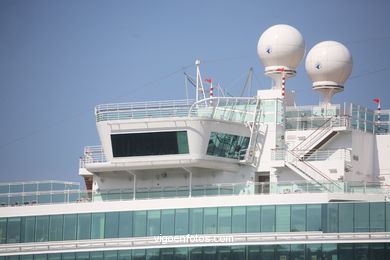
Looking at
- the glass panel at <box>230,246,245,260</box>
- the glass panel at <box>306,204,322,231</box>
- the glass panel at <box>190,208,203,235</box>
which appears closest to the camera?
the glass panel at <box>306,204,322,231</box>

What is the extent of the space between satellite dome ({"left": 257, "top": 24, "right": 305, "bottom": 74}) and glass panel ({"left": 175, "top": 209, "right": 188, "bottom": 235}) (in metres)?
16.3

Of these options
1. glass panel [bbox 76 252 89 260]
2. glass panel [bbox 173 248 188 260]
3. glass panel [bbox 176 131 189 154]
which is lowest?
glass panel [bbox 76 252 89 260]

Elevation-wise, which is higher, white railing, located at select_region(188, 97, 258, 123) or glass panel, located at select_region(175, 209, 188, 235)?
white railing, located at select_region(188, 97, 258, 123)

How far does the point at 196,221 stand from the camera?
296ft

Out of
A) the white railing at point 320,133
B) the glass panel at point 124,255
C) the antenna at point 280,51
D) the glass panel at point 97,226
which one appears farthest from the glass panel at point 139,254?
the antenna at point 280,51

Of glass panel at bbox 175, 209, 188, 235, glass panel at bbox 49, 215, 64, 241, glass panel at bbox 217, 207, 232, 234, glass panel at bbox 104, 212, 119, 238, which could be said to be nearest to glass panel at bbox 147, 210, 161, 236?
glass panel at bbox 175, 209, 188, 235

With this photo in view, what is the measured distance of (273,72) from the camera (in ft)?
330

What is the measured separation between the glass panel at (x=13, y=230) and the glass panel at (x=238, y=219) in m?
17.1

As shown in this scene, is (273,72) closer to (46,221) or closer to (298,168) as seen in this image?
(298,168)

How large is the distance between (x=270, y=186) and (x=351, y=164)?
7.23 meters

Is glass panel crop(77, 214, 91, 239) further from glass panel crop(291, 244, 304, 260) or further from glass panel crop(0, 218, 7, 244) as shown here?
glass panel crop(291, 244, 304, 260)

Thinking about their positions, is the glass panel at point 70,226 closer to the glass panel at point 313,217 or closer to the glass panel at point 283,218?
the glass panel at point 283,218

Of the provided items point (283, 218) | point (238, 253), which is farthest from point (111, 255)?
point (283, 218)

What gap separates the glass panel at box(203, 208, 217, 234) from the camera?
8969 centimetres
